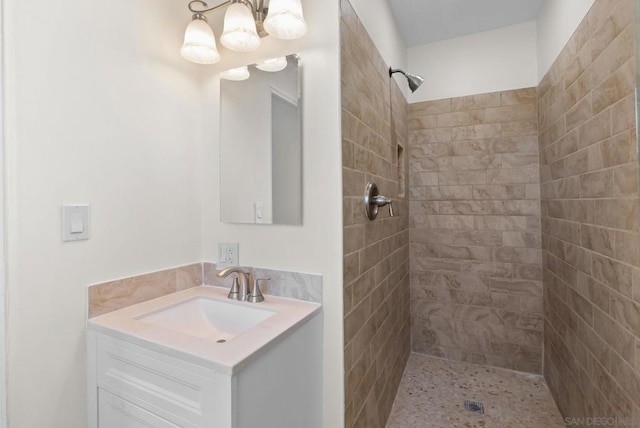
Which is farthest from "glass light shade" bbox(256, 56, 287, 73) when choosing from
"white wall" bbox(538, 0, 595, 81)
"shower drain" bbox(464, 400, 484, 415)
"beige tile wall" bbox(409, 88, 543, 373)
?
"shower drain" bbox(464, 400, 484, 415)

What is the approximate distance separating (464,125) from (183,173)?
2093mm

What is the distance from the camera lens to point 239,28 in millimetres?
1215

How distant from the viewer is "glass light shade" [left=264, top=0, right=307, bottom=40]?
44.1 inches

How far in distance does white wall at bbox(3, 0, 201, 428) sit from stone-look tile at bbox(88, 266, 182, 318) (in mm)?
32

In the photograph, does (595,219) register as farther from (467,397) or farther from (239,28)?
(239,28)

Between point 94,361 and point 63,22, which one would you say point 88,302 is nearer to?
point 94,361

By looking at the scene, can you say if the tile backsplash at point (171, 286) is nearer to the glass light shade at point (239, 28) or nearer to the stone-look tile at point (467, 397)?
the glass light shade at point (239, 28)

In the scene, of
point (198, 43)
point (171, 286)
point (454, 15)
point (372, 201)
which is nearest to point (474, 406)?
point (372, 201)

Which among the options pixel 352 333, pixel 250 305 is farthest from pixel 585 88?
pixel 250 305

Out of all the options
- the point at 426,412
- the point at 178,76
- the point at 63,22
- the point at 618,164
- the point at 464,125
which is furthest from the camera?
the point at 464,125

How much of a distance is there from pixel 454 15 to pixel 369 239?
1.81 meters

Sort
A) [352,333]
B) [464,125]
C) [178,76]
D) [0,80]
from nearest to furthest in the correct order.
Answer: [0,80] → [352,333] → [178,76] → [464,125]

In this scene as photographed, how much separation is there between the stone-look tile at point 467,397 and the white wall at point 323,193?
971 mm

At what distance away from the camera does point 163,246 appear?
135 cm
